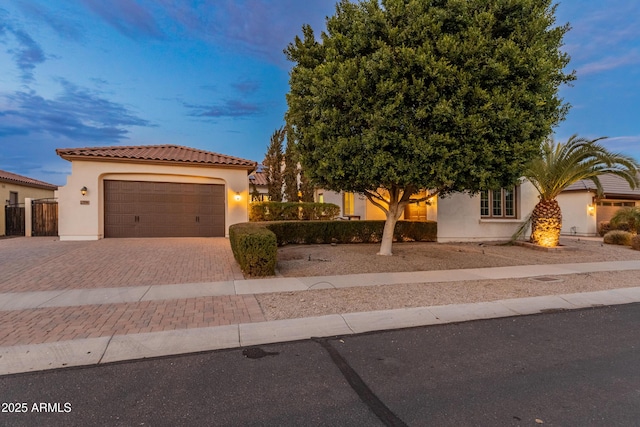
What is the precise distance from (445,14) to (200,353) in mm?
8914

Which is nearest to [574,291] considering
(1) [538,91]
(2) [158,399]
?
(1) [538,91]

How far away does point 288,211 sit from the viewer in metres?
17.3

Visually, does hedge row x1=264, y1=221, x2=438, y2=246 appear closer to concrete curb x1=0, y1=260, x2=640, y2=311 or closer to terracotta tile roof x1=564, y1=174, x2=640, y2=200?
concrete curb x1=0, y1=260, x2=640, y2=311

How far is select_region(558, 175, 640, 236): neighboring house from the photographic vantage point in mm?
21000

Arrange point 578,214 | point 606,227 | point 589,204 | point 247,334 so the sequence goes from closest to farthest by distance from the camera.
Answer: point 247,334 < point 606,227 < point 589,204 < point 578,214

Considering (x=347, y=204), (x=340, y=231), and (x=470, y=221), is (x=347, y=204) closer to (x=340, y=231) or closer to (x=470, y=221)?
(x=340, y=231)

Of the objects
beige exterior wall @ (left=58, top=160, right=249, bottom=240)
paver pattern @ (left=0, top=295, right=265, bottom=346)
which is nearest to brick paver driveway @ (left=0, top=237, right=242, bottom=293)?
paver pattern @ (left=0, top=295, right=265, bottom=346)

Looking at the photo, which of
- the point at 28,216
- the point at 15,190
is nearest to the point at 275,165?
the point at 28,216

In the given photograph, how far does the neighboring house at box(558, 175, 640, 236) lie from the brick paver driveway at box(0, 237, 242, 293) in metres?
21.4

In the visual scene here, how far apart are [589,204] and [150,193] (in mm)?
25297

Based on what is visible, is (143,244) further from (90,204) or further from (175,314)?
(175,314)

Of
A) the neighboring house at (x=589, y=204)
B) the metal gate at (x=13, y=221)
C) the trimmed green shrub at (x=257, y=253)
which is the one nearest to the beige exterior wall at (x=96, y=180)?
the metal gate at (x=13, y=221)

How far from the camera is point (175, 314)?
5.68m

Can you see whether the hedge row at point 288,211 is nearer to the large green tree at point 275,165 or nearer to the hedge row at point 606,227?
the large green tree at point 275,165
